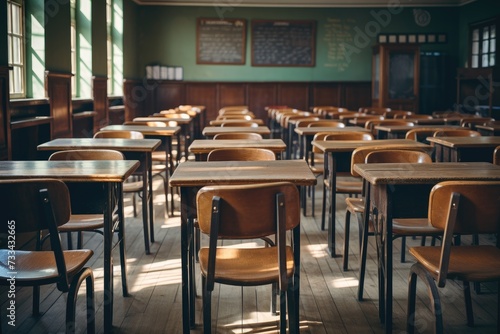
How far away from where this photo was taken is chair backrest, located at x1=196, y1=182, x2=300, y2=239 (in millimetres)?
2018

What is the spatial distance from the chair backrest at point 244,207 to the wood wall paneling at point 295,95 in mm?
11162

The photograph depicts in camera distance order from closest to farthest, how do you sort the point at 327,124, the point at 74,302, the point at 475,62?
the point at 74,302 → the point at 327,124 → the point at 475,62

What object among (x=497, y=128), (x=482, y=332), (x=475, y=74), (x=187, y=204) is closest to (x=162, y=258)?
(x=187, y=204)

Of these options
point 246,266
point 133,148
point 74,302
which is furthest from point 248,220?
point 133,148

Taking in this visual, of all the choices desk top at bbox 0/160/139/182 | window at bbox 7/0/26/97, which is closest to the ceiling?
window at bbox 7/0/26/97

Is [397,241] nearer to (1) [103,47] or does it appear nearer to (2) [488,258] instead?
(2) [488,258]

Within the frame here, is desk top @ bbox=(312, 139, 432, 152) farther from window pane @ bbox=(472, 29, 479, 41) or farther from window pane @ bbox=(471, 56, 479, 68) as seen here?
window pane @ bbox=(472, 29, 479, 41)

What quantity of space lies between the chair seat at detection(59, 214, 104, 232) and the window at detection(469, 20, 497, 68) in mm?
10049

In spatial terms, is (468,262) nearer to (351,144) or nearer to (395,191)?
(395,191)

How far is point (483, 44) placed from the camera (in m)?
11.8

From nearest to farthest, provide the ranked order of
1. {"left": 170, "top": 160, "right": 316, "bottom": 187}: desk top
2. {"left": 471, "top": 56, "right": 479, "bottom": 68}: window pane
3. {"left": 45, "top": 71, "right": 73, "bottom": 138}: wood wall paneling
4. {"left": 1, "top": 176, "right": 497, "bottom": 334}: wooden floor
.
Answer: {"left": 170, "top": 160, "right": 316, "bottom": 187}: desk top
{"left": 1, "top": 176, "right": 497, "bottom": 334}: wooden floor
{"left": 45, "top": 71, "right": 73, "bottom": 138}: wood wall paneling
{"left": 471, "top": 56, "right": 479, "bottom": 68}: window pane

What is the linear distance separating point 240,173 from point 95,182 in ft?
2.31

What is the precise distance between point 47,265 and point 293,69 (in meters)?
11.3

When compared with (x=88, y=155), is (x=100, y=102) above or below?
above
